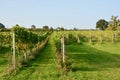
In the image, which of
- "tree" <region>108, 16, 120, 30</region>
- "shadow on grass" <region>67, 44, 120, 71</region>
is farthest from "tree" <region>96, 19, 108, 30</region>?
"shadow on grass" <region>67, 44, 120, 71</region>

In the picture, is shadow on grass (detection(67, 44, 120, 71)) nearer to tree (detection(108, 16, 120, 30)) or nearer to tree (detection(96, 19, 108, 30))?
tree (detection(108, 16, 120, 30))

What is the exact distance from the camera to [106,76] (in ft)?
66.0

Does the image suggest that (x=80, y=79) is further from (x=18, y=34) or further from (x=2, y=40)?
(x=2, y=40)

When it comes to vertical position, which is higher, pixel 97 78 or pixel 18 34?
pixel 18 34

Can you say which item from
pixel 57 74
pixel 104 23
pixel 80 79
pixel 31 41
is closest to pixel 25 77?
pixel 57 74

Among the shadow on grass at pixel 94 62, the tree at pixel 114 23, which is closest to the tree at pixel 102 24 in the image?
the tree at pixel 114 23

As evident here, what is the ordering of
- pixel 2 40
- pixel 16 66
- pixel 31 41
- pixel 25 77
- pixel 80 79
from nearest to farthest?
pixel 80 79
pixel 25 77
pixel 16 66
pixel 31 41
pixel 2 40

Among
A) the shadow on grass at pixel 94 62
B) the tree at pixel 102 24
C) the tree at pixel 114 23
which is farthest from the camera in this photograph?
the tree at pixel 102 24

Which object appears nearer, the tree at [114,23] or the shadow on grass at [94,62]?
the shadow on grass at [94,62]

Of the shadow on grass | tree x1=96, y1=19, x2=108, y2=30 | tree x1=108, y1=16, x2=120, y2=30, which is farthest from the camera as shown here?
tree x1=96, y1=19, x2=108, y2=30

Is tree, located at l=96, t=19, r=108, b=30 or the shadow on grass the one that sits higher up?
tree, located at l=96, t=19, r=108, b=30

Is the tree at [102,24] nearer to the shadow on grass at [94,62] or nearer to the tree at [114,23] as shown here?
the tree at [114,23]

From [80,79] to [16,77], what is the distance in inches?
164

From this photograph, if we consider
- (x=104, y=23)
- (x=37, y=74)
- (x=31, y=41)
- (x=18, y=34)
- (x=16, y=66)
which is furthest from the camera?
(x=104, y=23)
